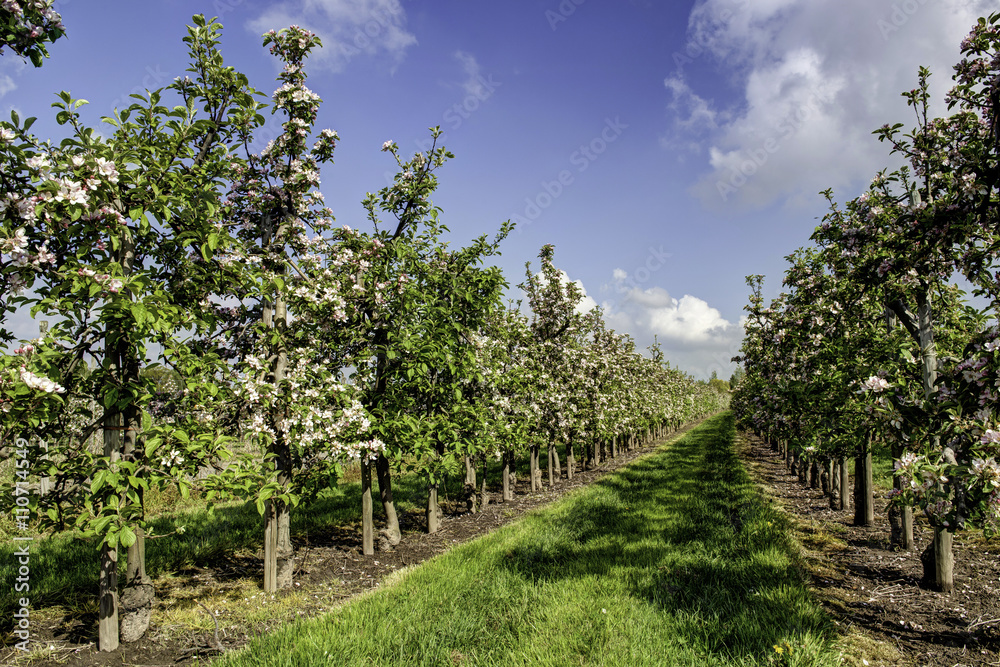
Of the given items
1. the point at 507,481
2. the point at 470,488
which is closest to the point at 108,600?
the point at 470,488

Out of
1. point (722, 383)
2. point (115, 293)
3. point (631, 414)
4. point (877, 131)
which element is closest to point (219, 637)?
point (115, 293)

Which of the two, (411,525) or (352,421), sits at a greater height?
(352,421)

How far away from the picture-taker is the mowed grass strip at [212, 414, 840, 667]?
489 centimetres

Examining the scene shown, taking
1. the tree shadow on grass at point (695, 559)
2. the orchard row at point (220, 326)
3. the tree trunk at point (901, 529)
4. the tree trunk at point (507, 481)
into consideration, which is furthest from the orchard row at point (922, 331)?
the tree trunk at point (507, 481)

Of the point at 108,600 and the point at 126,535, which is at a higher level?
the point at 126,535

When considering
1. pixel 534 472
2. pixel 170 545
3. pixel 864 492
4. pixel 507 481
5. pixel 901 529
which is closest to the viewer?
pixel 170 545

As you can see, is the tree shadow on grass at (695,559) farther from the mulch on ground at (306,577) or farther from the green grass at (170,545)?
the green grass at (170,545)

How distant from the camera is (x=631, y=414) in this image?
27.8 m

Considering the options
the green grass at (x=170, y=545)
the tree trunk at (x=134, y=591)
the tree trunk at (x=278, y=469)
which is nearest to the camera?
the tree trunk at (x=134, y=591)

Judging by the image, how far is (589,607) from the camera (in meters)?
5.98

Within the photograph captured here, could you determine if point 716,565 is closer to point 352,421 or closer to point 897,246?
point 897,246

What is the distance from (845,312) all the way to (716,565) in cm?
589

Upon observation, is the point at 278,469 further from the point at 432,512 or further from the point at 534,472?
the point at 534,472

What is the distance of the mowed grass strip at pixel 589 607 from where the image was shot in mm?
4891
